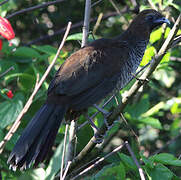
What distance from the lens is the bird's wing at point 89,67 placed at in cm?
234

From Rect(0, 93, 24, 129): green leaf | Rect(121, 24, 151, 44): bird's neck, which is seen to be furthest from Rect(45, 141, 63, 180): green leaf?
Rect(121, 24, 151, 44): bird's neck

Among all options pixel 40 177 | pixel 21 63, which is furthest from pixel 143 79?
pixel 21 63

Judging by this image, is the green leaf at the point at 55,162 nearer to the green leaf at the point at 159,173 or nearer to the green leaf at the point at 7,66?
the green leaf at the point at 159,173

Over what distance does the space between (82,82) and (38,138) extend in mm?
559

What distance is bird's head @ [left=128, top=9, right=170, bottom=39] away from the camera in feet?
9.54

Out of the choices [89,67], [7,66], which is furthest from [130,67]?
[7,66]

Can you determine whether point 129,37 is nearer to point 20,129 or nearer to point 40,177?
point 20,129

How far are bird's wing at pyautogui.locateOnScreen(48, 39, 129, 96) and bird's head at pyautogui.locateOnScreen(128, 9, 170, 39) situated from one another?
35 cm

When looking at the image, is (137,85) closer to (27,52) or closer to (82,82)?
(82,82)

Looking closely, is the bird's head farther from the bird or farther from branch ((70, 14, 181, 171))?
branch ((70, 14, 181, 171))

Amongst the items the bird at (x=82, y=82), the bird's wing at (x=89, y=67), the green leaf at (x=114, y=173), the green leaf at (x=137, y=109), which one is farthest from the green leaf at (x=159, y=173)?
the green leaf at (x=137, y=109)

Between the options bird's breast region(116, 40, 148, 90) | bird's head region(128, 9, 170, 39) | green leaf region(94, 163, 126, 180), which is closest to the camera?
green leaf region(94, 163, 126, 180)

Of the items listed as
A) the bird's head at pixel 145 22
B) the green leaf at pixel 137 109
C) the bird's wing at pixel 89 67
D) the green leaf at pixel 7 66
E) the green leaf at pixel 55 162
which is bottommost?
the green leaf at pixel 137 109

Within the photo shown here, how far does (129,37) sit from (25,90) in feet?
3.03
